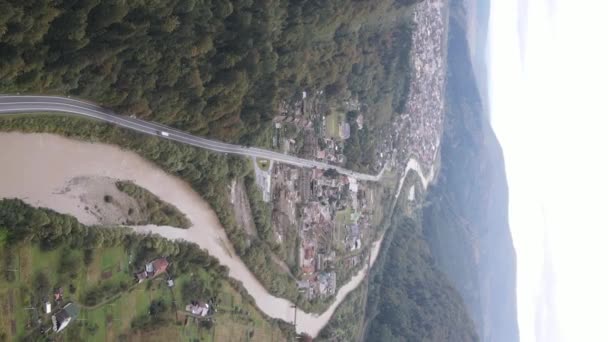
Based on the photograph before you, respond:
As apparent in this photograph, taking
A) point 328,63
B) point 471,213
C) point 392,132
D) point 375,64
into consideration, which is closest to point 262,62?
point 328,63

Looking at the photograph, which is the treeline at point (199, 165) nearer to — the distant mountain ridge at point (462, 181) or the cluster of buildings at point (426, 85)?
the cluster of buildings at point (426, 85)

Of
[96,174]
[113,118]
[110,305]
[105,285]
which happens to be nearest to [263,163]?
[113,118]

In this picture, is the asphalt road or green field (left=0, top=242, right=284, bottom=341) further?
the asphalt road

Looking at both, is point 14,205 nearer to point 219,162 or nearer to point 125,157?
point 125,157

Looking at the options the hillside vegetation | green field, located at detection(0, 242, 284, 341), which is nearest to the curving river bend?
the hillside vegetation

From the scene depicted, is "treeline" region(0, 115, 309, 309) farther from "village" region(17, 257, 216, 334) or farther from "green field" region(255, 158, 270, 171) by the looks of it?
"village" region(17, 257, 216, 334)

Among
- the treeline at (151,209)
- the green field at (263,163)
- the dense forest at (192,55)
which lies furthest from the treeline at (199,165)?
the treeline at (151,209)

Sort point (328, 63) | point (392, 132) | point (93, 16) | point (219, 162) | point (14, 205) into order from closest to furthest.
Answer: point (14, 205)
point (93, 16)
point (219, 162)
point (328, 63)
point (392, 132)
